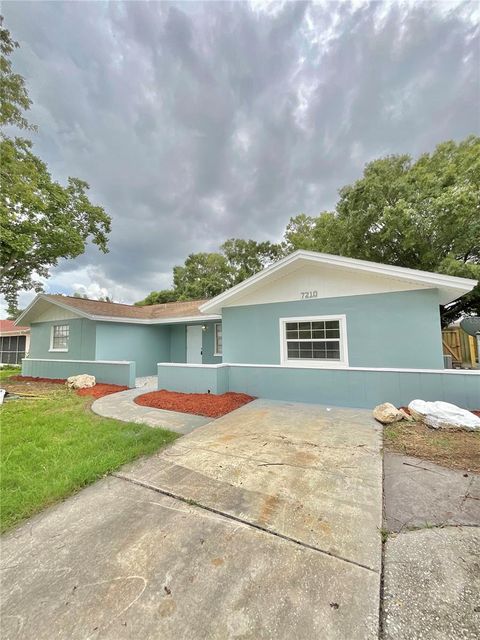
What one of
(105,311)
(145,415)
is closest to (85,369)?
(105,311)

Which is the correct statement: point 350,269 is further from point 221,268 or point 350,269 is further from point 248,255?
point 221,268

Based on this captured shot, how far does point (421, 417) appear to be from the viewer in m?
5.05

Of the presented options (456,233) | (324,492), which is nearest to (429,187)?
(456,233)

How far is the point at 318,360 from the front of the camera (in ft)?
23.9

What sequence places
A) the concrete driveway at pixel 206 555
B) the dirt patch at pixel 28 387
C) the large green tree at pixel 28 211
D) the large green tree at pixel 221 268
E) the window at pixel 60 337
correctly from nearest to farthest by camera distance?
the concrete driveway at pixel 206 555, the large green tree at pixel 28 211, the dirt patch at pixel 28 387, the window at pixel 60 337, the large green tree at pixel 221 268

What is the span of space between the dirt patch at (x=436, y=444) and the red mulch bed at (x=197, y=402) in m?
3.52

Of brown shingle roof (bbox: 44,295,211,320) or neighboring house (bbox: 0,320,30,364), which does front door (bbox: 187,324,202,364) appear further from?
neighboring house (bbox: 0,320,30,364)

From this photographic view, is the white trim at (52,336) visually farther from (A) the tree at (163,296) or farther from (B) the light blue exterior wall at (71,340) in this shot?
(A) the tree at (163,296)

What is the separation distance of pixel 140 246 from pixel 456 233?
61.1ft

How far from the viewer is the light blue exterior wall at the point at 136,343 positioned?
11.4 m

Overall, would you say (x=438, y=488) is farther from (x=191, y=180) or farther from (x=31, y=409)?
(x=191, y=180)

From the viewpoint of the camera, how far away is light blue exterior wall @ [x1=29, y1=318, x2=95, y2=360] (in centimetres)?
1150

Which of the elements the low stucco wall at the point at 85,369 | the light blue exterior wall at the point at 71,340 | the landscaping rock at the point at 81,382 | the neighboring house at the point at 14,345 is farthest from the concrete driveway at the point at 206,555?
the neighboring house at the point at 14,345

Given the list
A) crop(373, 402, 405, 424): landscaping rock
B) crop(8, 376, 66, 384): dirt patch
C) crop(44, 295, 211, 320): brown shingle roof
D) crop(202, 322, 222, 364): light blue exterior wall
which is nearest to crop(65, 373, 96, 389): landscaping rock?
crop(8, 376, 66, 384): dirt patch
